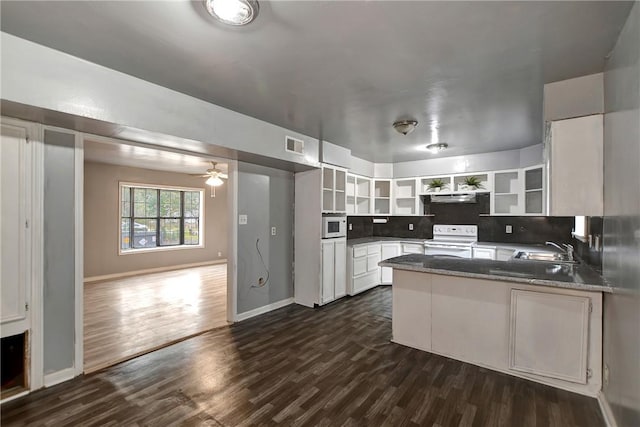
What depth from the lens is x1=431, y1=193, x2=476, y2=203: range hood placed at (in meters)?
5.30

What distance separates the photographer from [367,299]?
4938mm

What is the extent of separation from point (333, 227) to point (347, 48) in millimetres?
3047

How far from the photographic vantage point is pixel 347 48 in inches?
77.2

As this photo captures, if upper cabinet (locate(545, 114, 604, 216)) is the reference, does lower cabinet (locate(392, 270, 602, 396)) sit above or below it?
below

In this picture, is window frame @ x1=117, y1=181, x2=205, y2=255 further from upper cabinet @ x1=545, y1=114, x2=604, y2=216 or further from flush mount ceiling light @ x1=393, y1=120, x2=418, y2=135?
upper cabinet @ x1=545, y1=114, x2=604, y2=216

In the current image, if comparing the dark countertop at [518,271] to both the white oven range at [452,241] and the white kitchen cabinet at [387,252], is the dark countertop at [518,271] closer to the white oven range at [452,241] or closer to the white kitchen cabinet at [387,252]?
the white oven range at [452,241]

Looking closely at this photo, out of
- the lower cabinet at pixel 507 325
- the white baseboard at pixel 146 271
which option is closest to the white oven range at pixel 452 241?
the lower cabinet at pixel 507 325

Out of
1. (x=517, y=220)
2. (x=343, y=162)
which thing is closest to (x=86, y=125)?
(x=343, y=162)

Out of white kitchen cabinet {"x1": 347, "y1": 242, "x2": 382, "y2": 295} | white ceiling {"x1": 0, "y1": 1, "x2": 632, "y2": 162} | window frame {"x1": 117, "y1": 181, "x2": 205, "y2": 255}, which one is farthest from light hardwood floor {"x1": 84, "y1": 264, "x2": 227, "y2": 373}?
white ceiling {"x1": 0, "y1": 1, "x2": 632, "y2": 162}

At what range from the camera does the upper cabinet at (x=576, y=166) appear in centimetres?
216

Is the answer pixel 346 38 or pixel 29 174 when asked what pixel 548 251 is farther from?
pixel 29 174

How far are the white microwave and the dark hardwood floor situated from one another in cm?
172

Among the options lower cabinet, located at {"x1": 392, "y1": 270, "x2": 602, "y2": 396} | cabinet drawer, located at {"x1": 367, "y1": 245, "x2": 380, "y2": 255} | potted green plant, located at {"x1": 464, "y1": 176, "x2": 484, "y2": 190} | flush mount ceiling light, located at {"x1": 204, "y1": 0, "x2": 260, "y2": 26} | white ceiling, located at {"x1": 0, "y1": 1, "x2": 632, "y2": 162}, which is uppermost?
white ceiling, located at {"x1": 0, "y1": 1, "x2": 632, "y2": 162}

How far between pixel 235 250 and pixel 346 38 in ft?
9.40
